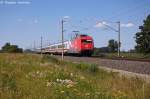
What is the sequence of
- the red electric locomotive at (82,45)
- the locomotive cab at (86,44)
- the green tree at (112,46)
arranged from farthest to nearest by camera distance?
the green tree at (112,46) → the locomotive cab at (86,44) → the red electric locomotive at (82,45)

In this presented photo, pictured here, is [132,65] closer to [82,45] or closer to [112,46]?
[82,45]

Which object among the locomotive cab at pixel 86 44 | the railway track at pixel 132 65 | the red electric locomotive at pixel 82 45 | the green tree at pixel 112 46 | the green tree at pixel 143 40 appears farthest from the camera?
the green tree at pixel 112 46

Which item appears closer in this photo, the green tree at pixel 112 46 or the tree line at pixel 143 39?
the tree line at pixel 143 39

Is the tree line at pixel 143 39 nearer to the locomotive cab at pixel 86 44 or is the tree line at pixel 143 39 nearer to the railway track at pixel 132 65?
the locomotive cab at pixel 86 44

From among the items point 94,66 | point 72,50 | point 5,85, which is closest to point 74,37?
point 72,50

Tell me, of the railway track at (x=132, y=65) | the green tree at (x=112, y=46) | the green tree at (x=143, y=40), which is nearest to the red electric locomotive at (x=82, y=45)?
the green tree at (x=143, y=40)

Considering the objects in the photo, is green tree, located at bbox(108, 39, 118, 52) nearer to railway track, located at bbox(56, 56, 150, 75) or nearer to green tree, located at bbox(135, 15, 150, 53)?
green tree, located at bbox(135, 15, 150, 53)

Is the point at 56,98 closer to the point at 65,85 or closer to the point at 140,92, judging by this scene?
the point at 140,92

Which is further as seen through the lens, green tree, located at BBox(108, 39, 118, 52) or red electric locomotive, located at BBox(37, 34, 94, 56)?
green tree, located at BBox(108, 39, 118, 52)

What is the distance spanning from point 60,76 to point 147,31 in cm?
5285

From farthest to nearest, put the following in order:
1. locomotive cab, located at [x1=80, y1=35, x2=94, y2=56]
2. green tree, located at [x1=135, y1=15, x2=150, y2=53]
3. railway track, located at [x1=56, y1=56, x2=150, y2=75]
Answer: green tree, located at [x1=135, y1=15, x2=150, y2=53] → locomotive cab, located at [x1=80, y1=35, x2=94, y2=56] → railway track, located at [x1=56, y1=56, x2=150, y2=75]

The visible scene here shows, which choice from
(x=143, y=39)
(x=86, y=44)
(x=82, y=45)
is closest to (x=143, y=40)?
(x=143, y=39)

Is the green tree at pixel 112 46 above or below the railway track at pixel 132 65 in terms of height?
above

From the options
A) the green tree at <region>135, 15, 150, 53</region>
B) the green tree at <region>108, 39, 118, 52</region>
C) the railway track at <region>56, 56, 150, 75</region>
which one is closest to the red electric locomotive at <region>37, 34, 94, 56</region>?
the green tree at <region>135, 15, 150, 53</region>
